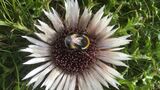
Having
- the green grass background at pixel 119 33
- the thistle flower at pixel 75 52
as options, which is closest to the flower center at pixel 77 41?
the thistle flower at pixel 75 52

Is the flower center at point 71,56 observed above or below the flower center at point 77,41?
below

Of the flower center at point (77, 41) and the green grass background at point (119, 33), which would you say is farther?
the green grass background at point (119, 33)

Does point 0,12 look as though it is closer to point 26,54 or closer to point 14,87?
point 26,54

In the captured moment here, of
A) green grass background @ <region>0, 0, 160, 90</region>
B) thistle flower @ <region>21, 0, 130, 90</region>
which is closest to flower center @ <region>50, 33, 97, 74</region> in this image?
thistle flower @ <region>21, 0, 130, 90</region>

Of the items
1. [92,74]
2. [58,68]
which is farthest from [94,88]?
[58,68]

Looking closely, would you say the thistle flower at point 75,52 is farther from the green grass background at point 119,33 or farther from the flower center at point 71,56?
the green grass background at point 119,33

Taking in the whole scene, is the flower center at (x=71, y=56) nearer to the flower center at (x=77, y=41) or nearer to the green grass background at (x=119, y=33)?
the flower center at (x=77, y=41)

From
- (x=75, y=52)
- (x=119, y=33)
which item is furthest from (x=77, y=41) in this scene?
(x=119, y=33)
